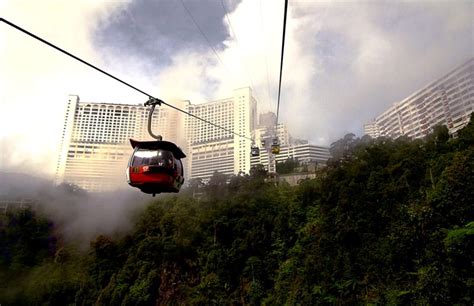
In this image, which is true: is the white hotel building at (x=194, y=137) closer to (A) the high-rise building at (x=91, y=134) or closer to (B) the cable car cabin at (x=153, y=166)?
(A) the high-rise building at (x=91, y=134)

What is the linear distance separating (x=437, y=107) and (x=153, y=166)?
44.5 m

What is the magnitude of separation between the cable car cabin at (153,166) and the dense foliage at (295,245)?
9393mm

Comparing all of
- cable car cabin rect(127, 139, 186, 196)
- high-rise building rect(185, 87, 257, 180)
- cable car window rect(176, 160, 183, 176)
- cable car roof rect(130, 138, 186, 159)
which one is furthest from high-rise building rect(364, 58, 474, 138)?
high-rise building rect(185, 87, 257, 180)

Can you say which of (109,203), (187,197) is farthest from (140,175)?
(109,203)

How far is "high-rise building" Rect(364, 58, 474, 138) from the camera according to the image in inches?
1299

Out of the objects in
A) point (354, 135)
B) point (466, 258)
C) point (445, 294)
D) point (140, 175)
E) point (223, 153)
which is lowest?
point (445, 294)

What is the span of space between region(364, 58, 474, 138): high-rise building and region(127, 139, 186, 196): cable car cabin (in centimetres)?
2219

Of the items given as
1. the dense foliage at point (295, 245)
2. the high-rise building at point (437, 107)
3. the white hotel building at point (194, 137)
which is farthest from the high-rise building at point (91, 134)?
the high-rise building at point (437, 107)

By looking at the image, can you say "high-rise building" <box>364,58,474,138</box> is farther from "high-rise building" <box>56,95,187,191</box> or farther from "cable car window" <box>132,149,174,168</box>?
"high-rise building" <box>56,95,187,191</box>

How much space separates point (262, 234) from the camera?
776 inches

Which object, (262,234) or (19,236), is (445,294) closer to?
(262,234)

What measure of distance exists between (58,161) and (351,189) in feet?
179

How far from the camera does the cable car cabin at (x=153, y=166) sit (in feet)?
21.2

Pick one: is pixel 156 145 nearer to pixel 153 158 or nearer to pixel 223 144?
pixel 153 158
